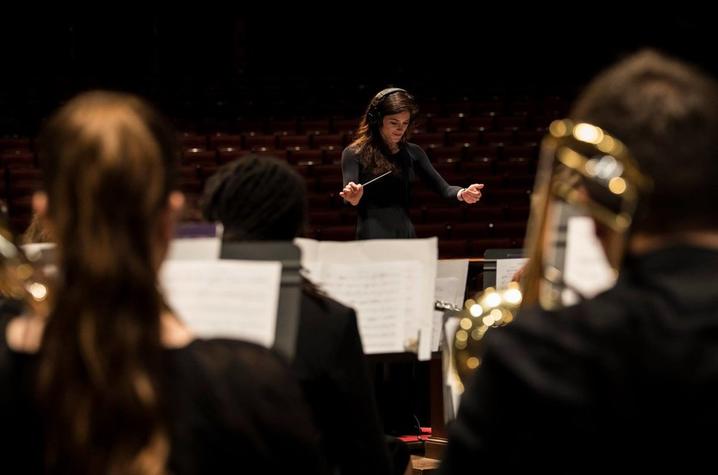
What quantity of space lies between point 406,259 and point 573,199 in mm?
1232

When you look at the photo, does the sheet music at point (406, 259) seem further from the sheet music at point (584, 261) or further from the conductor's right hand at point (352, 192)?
the conductor's right hand at point (352, 192)

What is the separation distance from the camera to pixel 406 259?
2295 mm

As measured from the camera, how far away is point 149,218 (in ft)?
3.25

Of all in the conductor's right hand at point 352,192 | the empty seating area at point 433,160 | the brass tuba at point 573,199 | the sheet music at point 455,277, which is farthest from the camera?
the empty seating area at point 433,160

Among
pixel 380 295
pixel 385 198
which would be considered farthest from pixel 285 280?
pixel 385 198

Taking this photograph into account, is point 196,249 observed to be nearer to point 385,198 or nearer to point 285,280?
point 285,280

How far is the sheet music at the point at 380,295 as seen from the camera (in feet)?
7.42

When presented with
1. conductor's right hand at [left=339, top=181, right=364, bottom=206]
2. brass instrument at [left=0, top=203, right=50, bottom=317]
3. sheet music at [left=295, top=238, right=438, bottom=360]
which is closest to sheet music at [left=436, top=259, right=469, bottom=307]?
sheet music at [left=295, top=238, right=438, bottom=360]

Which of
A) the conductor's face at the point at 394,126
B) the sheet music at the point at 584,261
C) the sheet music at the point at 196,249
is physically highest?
the conductor's face at the point at 394,126

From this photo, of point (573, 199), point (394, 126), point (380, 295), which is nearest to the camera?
point (573, 199)

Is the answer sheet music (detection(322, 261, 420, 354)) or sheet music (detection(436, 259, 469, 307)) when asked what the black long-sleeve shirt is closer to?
sheet music (detection(436, 259, 469, 307))

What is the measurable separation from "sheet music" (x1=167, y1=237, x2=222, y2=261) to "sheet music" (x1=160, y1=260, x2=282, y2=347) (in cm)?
7

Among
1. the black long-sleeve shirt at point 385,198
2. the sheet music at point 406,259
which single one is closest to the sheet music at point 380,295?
the sheet music at point 406,259

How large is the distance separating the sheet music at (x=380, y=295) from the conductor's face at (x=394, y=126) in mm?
1735
